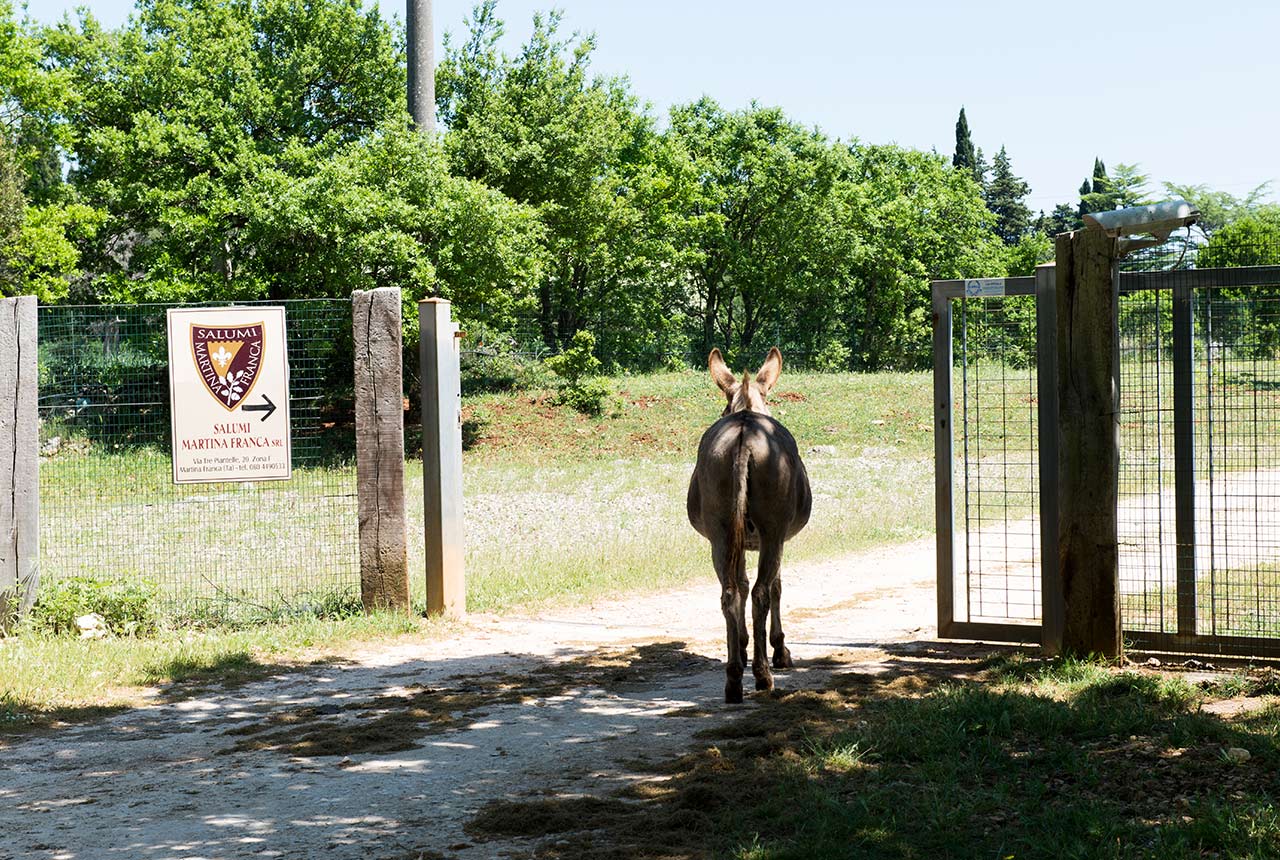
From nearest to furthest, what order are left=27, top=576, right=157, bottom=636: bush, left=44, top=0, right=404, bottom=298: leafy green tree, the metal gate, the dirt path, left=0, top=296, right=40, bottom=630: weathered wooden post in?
the dirt path → the metal gate → left=27, top=576, right=157, bottom=636: bush → left=0, top=296, right=40, bottom=630: weathered wooden post → left=44, top=0, right=404, bottom=298: leafy green tree

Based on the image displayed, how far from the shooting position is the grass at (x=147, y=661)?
26.6 ft

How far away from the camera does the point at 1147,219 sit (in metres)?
7.51

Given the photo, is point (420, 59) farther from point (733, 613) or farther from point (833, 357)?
point (833, 357)

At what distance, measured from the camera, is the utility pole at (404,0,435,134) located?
87.8 ft

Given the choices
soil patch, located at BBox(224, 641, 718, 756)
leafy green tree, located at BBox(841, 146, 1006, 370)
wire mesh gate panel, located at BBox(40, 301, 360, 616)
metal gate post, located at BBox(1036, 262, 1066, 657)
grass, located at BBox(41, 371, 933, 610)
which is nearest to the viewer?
soil patch, located at BBox(224, 641, 718, 756)

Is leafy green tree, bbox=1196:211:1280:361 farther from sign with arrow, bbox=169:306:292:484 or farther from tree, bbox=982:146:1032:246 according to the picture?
tree, bbox=982:146:1032:246

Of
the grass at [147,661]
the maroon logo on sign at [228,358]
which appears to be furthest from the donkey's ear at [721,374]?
the maroon logo on sign at [228,358]

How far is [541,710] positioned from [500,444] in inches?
834

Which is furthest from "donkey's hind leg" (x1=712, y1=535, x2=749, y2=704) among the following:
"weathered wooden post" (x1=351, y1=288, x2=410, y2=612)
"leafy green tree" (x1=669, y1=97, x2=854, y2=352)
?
"leafy green tree" (x1=669, y1=97, x2=854, y2=352)

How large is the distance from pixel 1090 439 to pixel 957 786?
10.5ft

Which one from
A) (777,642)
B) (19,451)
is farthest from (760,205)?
(777,642)

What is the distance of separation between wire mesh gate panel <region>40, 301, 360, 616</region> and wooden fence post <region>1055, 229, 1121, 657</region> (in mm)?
6297

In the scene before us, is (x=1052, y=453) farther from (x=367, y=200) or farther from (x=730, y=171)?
(x=730, y=171)

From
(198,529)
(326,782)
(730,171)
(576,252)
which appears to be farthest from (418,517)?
(730,171)
